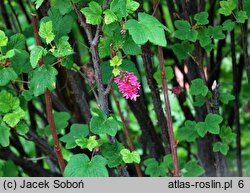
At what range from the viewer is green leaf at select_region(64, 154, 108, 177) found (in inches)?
52.7

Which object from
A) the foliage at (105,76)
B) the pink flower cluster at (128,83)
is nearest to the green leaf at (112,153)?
the foliage at (105,76)

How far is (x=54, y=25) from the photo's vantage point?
55.1 inches

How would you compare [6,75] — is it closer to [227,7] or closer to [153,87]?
[153,87]

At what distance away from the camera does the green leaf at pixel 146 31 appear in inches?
46.6

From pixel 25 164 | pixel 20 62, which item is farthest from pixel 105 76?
pixel 25 164

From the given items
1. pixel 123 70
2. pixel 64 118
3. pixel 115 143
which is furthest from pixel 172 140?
pixel 64 118

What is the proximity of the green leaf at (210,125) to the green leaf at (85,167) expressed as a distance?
0.42 m

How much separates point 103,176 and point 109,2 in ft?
1.50

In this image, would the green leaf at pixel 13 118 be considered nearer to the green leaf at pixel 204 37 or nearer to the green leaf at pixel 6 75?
the green leaf at pixel 6 75

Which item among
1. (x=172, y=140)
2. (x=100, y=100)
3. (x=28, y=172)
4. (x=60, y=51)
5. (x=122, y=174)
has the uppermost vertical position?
(x=60, y=51)

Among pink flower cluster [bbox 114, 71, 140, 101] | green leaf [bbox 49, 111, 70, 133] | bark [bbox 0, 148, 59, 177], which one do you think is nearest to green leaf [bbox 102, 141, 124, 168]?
pink flower cluster [bbox 114, 71, 140, 101]

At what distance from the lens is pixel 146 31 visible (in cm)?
120

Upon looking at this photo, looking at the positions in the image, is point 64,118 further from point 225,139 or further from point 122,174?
point 225,139

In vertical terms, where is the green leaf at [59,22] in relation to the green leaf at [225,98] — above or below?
above
